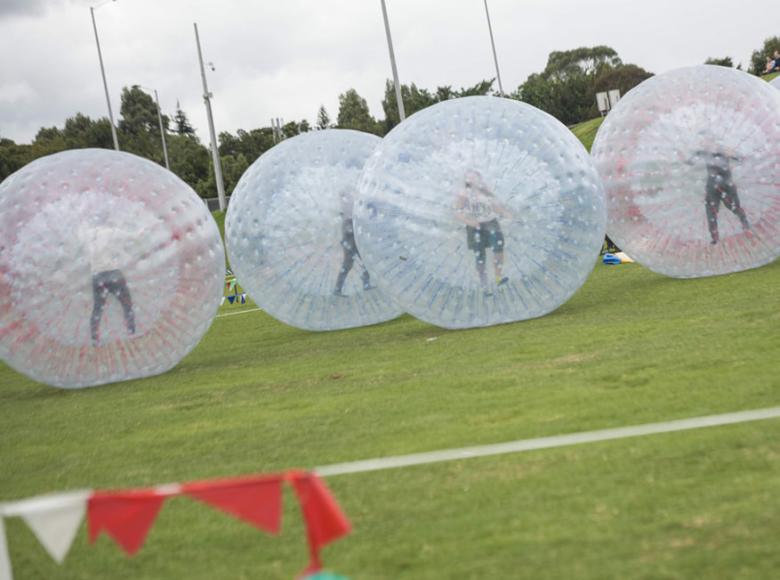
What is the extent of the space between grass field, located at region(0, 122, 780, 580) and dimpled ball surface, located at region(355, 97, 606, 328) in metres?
0.39

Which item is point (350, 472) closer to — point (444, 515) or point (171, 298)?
point (444, 515)

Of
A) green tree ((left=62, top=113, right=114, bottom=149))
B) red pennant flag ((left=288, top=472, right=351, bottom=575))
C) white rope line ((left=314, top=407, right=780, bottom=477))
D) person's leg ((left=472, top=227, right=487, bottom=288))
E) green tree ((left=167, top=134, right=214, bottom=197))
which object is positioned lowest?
white rope line ((left=314, top=407, right=780, bottom=477))

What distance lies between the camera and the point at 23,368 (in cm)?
1062

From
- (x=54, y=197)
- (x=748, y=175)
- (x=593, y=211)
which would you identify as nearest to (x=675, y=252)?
(x=748, y=175)

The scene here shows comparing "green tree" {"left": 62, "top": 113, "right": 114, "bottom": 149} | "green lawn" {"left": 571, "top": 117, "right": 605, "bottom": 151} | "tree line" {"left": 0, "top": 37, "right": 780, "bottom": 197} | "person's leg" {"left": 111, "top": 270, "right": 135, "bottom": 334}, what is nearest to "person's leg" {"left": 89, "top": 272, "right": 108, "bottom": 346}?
"person's leg" {"left": 111, "top": 270, "right": 135, "bottom": 334}

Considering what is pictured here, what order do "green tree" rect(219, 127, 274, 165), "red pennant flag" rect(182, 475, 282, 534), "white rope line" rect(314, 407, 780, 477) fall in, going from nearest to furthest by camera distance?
1. "red pennant flag" rect(182, 475, 282, 534)
2. "white rope line" rect(314, 407, 780, 477)
3. "green tree" rect(219, 127, 274, 165)

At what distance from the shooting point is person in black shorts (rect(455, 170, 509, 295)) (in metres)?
10.6

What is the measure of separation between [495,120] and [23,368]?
4.91m

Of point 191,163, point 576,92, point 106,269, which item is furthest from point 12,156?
point 106,269

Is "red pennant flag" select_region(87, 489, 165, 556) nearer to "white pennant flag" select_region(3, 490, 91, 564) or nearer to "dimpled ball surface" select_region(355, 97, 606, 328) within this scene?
"white pennant flag" select_region(3, 490, 91, 564)

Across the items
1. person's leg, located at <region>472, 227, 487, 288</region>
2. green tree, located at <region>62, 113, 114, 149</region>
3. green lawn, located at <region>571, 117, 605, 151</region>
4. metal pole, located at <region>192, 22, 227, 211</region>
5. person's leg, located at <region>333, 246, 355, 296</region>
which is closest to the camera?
person's leg, located at <region>472, 227, 487, 288</region>

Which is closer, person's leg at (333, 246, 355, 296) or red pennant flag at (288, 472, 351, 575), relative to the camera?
red pennant flag at (288, 472, 351, 575)

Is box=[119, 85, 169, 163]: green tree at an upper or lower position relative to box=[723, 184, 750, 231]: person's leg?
upper

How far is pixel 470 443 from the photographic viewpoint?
637 centimetres
